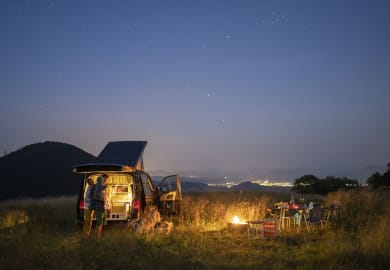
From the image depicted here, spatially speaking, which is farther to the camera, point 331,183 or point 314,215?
point 331,183

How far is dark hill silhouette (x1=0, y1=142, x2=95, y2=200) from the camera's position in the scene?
194 ft

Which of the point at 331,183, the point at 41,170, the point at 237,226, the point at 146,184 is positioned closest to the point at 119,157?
the point at 146,184

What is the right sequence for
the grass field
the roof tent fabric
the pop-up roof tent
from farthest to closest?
the roof tent fabric < the pop-up roof tent < the grass field

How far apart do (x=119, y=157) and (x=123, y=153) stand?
28 centimetres

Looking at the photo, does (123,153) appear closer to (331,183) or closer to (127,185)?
(127,185)

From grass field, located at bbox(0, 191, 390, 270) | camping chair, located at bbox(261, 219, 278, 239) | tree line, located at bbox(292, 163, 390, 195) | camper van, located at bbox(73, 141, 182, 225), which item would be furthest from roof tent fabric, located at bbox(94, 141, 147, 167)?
tree line, located at bbox(292, 163, 390, 195)

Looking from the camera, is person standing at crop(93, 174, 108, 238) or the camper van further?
the camper van

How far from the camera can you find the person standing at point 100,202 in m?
10.3

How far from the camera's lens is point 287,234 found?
11.6m

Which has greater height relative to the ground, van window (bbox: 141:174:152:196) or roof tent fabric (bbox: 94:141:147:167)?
roof tent fabric (bbox: 94:141:147:167)

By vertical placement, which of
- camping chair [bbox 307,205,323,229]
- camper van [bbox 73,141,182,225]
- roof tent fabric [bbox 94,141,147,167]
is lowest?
camping chair [bbox 307,205,323,229]

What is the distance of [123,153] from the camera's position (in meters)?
12.4

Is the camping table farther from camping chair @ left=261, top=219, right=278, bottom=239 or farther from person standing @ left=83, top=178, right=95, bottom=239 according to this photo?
person standing @ left=83, top=178, right=95, bottom=239

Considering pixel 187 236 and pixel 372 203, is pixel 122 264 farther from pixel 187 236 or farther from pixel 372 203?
pixel 372 203
